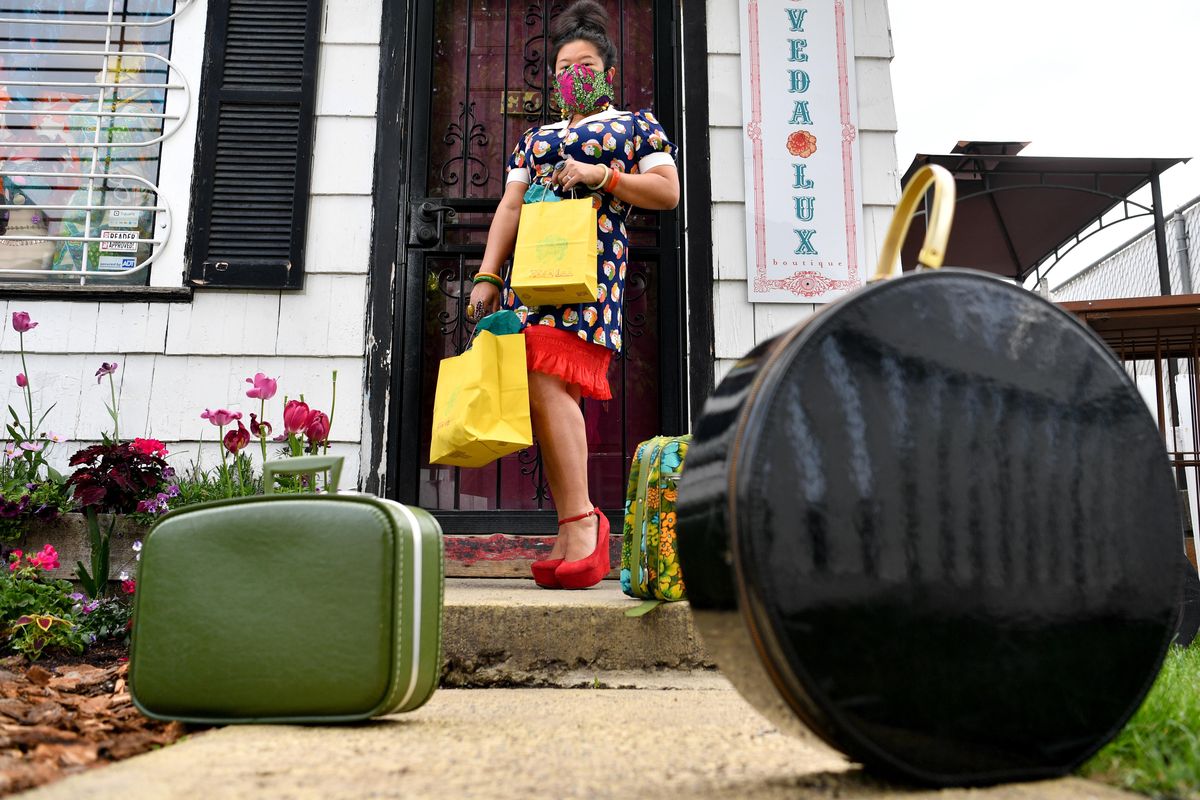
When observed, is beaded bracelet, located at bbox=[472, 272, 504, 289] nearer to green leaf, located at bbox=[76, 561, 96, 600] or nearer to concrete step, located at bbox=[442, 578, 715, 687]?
concrete step, located at bbox=[442, 578, 715, 687]

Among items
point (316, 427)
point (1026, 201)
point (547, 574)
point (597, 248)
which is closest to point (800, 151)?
point (597, 248)

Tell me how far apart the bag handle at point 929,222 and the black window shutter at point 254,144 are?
2553 mm

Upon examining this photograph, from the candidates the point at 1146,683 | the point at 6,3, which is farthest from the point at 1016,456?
the point at 6,3

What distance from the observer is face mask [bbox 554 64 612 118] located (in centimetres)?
255

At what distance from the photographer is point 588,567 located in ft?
7.70

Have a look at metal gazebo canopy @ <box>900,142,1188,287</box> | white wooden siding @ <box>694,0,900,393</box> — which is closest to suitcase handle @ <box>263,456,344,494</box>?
white wooden siding @ <box>694,0,900,393</box>

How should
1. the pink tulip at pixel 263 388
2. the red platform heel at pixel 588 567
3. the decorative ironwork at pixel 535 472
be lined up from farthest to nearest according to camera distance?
the decorative ironwork at pixel 535 472, the pink tulip at pixel 263 388, the red platform heel at pixel 588 567

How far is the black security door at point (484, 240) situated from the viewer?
128 inches

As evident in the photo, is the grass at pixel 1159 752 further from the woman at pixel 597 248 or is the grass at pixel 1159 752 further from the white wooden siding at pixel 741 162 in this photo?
the white wooden siding at pixel 741 162

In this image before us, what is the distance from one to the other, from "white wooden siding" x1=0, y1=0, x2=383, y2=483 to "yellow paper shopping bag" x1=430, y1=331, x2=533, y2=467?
35.9 inches

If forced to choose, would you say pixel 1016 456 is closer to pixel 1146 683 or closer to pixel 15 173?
pixel 1146 683

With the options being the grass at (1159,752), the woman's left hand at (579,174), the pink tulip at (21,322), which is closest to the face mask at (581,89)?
the woman's left hand at (579,174)

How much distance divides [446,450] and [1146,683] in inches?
63.9

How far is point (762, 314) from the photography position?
3.15m
